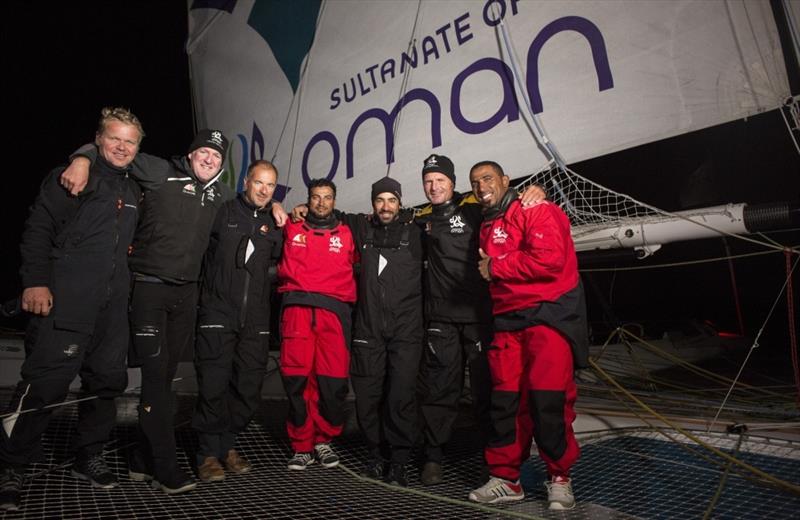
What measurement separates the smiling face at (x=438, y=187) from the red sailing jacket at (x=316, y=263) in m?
0.48

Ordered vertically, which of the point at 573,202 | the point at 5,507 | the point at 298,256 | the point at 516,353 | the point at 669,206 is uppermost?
the point at 669,206

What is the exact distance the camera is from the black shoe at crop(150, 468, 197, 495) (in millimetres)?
1743

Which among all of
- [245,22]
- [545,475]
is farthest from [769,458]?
[245,22]

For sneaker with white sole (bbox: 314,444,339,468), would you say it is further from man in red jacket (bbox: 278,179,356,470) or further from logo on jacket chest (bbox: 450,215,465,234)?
logo on jacket chest (bbox: 450,215,465,234)

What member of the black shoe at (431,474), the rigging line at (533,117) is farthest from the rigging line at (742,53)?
the black shoe at (431,474)

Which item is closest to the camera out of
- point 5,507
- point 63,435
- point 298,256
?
point 5,507

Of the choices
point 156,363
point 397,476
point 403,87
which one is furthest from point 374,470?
point 403,87

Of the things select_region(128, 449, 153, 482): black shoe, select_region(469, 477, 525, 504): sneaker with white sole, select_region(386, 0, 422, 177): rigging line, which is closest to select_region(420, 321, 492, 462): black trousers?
select_region(469, 477, 525, 504): sneaker with white sole

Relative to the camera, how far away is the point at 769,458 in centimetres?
180

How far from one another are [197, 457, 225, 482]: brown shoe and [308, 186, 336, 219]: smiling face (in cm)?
115

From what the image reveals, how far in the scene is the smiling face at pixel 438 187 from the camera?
7.22ft

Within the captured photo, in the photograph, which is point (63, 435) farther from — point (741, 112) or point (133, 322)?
point (741, 112)

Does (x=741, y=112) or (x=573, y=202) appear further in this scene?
(x=573, y=202)

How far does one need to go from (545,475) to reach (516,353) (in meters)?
0.61
